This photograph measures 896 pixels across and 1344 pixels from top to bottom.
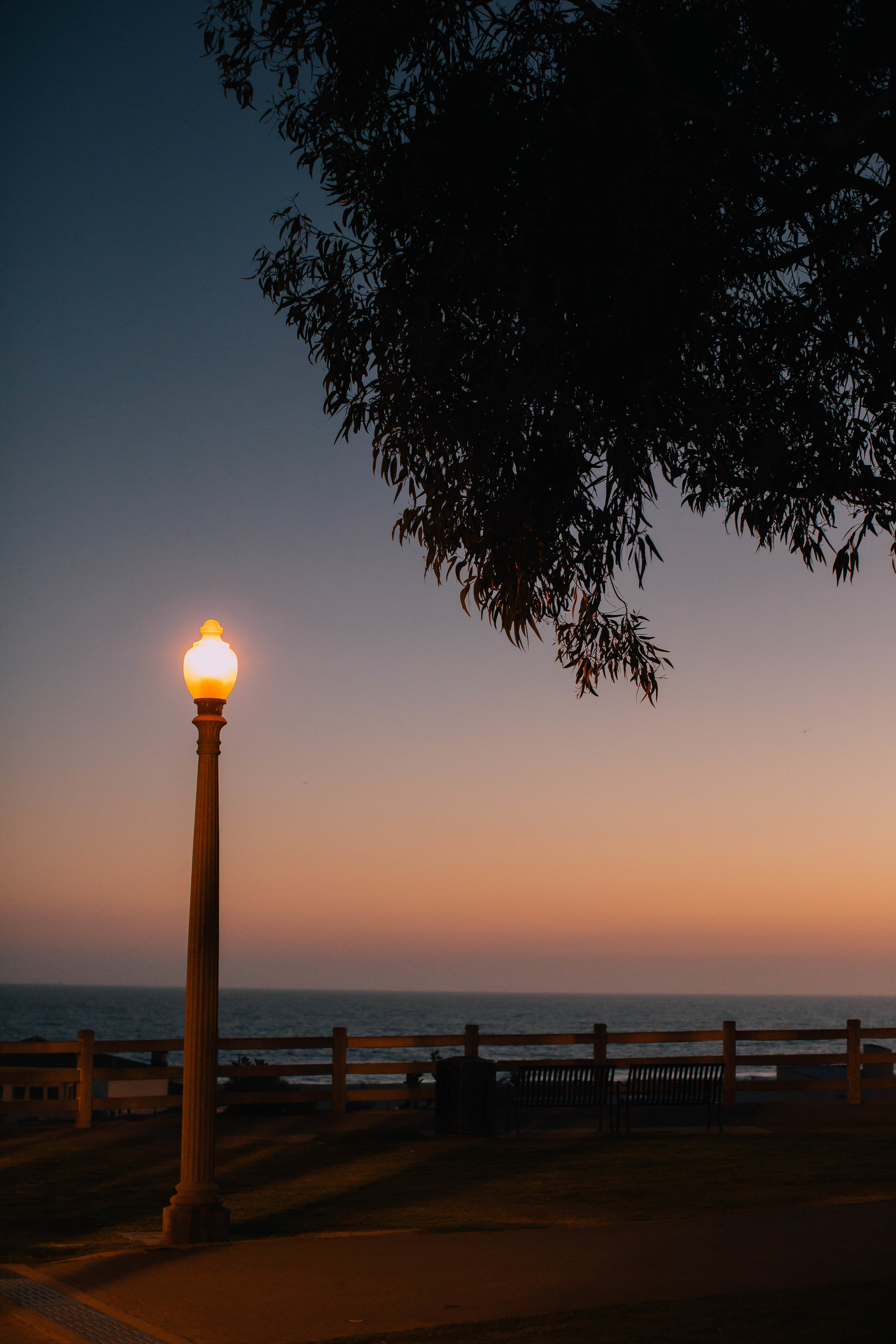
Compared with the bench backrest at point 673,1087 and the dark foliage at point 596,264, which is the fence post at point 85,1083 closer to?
the bench backrest at point 673,1087

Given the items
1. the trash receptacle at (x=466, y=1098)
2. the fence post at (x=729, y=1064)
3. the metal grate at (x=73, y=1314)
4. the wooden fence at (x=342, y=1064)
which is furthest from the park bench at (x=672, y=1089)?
the metal grate at (x=73, y=1314)

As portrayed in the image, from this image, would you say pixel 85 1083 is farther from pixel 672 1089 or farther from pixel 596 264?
pixel 596 264

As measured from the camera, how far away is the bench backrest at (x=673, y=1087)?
15.5 metres

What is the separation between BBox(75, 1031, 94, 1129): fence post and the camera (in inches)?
586

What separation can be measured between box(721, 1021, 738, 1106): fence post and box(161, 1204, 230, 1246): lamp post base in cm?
1031

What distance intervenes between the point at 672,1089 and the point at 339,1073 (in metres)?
3.95

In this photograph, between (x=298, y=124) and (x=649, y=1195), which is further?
(x=649, y=1195)

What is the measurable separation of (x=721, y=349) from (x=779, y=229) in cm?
100

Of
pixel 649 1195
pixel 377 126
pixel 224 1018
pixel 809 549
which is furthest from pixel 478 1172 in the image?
pixel 224 1018

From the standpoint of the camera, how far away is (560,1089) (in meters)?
15.3

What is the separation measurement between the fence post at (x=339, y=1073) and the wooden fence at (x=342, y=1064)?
0.6 inches

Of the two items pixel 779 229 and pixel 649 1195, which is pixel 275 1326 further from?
pixel 779 229

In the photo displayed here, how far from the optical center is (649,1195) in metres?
11.0

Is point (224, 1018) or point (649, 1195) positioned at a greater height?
point (649, 1195)
